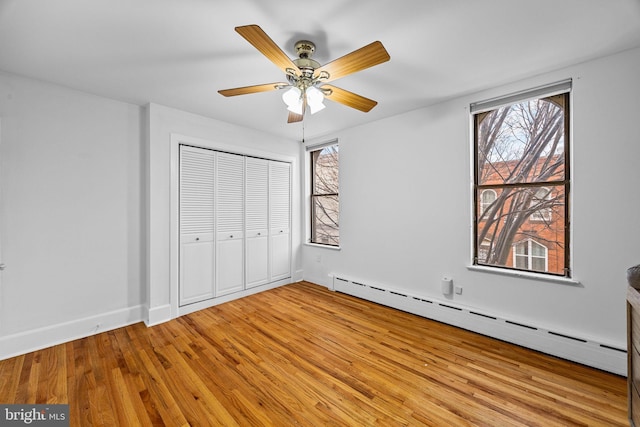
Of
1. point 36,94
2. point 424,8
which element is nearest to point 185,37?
point 424,8

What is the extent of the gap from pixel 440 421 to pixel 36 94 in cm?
428

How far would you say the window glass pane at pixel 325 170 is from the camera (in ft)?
14.3

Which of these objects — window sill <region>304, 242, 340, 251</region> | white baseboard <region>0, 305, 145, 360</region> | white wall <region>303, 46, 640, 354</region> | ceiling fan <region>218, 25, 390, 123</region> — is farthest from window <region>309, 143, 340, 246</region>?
white baseboard <region>0, 305, 145, 360</region>

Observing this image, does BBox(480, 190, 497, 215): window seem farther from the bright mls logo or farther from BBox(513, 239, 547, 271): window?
the bright mls logo

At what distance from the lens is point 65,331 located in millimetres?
2604

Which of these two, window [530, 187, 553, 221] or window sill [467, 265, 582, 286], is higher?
window [530, 187, 553, 221]

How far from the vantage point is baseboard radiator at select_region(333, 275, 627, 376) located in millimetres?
2117

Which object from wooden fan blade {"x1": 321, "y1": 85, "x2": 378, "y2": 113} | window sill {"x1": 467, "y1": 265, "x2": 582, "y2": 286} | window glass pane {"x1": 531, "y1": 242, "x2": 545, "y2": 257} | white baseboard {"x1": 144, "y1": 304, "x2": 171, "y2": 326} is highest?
wooden fan blade {"x1": 321, "y1": 85, "x2": 378, "y2": 113}

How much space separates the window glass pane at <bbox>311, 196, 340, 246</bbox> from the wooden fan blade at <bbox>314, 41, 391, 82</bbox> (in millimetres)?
2619

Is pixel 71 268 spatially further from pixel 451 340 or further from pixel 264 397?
pixel 451 340

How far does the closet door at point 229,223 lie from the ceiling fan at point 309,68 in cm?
181

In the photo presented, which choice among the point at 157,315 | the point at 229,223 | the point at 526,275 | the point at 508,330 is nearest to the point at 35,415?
the point at 157,315

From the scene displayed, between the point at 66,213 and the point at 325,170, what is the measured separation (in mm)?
3353

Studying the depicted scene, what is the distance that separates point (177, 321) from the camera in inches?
121
